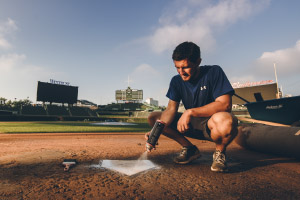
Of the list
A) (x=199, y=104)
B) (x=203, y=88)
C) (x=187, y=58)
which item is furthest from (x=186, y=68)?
(x=199, y=104)

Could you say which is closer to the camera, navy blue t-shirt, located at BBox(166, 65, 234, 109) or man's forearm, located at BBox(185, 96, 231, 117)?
man's forearm, located at BBox(185, 96, 231, 117)

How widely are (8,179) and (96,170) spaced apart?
818mm

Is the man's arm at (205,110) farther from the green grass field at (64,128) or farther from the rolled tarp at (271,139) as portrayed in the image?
the green grass field at (64,128)

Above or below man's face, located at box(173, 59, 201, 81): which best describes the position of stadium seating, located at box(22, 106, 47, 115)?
below

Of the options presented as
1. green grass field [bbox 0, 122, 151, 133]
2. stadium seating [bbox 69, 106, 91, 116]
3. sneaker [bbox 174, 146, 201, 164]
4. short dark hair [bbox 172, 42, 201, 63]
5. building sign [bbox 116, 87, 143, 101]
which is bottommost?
green grass field [bbox 0, 122, 151, 133]

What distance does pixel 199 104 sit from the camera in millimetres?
2354

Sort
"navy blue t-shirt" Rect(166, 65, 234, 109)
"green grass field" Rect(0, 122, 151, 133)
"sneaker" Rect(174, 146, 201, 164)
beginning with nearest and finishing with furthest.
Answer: "navy blue t-shirt" Rect(166, 65, 234, 109) < "sneaker" Rect(174, 146, 201, 164) < "green grass field" Rect(0, 122, 151, 133)

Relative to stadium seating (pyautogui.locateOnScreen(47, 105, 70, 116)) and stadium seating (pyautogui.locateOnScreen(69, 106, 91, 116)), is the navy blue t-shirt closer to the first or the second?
stadium seating (pyautogui.locateOnScreen(47, 105, 70, 116))

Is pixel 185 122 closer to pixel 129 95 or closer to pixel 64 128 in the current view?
pixel 64 128

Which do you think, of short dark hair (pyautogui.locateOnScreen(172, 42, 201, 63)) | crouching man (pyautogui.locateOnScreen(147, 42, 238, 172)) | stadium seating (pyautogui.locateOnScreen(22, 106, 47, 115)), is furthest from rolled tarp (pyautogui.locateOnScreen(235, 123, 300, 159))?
stadium seating (pyautogui.locateOnScreen(22, 106, 47, 115))

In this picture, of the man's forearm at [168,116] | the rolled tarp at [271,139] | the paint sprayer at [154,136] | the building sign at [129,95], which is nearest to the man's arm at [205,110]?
the paint sprayer at [154,136]

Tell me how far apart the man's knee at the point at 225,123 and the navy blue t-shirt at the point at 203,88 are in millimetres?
269

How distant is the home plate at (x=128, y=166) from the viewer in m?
1.95

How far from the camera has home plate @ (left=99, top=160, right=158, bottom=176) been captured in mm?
1945
